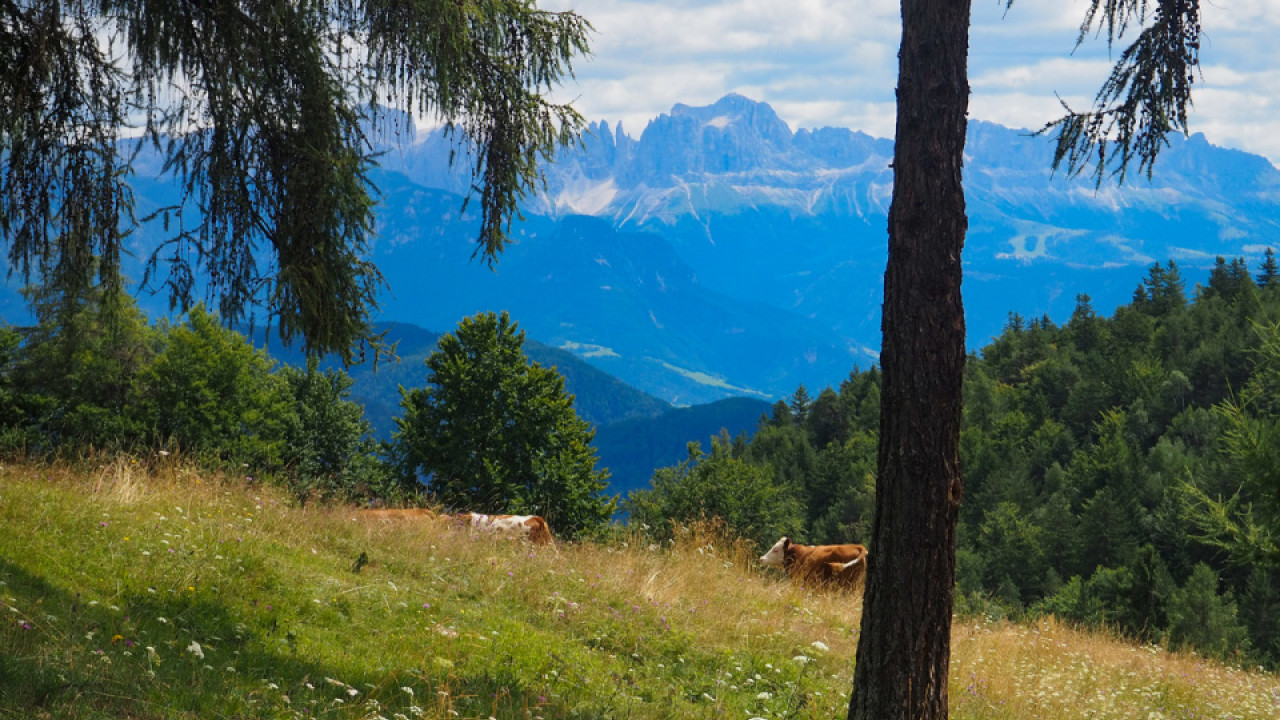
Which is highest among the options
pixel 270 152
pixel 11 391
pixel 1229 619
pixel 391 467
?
pixel 270 152

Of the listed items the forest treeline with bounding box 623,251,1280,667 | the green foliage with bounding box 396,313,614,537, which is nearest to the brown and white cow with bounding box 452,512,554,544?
the forest treeline with bounding box 623,251,1280,667

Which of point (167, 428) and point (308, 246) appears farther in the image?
point (167, 428)

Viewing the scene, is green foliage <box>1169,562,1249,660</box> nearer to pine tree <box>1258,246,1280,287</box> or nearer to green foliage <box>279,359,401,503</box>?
green foliage <box>279,359,401,503</box>

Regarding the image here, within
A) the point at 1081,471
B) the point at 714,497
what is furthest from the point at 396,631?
the point at 1081,471

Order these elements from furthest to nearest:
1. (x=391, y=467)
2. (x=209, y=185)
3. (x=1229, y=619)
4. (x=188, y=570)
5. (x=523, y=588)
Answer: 1. (x=1229, y=619)
2. (x=391, y=467)
3. (x=523, y=588)
4. (x=209, y=185)
5. (x=188, y=570)

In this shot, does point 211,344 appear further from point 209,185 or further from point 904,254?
point 904,254

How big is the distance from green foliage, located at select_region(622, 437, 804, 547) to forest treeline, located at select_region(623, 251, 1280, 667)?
0.16m

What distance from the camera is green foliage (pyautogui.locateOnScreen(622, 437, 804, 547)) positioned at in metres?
39.1

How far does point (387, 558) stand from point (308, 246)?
2.92m

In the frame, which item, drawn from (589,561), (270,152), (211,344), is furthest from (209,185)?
(211,344)

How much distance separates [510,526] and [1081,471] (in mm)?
85579

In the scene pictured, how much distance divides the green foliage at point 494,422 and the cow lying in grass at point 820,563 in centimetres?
1473

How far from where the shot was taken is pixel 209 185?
Result: 641 cm

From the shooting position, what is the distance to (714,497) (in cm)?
4156
